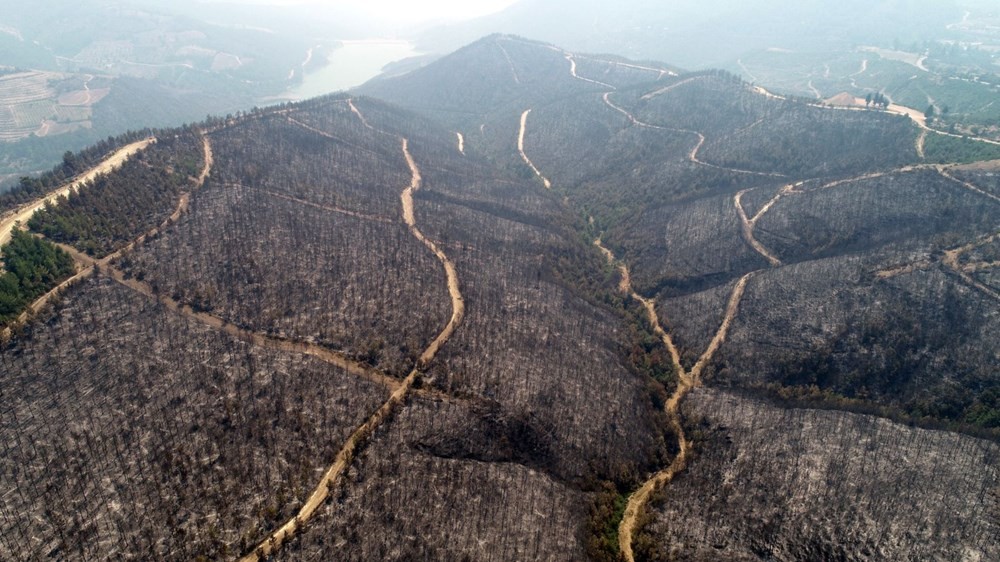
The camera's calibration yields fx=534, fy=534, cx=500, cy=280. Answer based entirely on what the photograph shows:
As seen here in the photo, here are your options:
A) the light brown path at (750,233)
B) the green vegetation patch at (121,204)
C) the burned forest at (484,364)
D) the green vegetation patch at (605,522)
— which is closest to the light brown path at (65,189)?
the burned forest at (484,364)

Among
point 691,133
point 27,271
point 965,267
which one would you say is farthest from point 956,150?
point 27,271

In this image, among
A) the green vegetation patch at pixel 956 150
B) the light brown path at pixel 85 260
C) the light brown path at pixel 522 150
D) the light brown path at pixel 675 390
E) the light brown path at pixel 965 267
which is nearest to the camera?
the light brown path at pixel 675 390

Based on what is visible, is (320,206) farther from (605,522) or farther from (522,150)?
(522,150)

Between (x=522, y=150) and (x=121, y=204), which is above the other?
(x=121, y=204)

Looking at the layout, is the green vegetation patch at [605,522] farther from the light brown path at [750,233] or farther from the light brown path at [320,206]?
the light brown path at [320,206]

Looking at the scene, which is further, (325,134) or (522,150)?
(522,150)

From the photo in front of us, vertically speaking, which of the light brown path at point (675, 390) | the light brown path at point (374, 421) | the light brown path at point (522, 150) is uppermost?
the light brown path at point (522, 150)

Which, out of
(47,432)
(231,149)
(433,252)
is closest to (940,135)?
(433,252)
